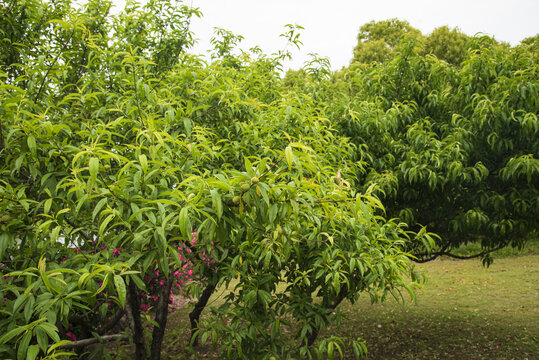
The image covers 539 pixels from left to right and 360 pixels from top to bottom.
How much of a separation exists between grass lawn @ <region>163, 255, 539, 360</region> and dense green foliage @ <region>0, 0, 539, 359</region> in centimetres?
129

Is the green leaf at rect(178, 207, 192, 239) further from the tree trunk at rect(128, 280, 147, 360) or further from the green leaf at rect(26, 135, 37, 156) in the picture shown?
the tree trunk at rect(128, 280, 147, 360)

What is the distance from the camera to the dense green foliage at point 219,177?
5.56 feet

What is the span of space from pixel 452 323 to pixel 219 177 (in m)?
6.83

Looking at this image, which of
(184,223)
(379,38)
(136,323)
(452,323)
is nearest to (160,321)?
(136,323)

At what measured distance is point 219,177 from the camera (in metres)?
1.58

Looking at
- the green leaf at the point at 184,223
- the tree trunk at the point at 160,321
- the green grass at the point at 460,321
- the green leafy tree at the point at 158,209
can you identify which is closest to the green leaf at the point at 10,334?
the green leafy tree at the point at 158,209

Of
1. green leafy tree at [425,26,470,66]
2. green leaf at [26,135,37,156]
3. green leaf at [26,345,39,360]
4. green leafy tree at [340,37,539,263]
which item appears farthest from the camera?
green leafy tree at [425,26,470,66]

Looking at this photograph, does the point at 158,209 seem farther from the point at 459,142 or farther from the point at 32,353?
the point at 459,142

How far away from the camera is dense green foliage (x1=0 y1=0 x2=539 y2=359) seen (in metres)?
1.69

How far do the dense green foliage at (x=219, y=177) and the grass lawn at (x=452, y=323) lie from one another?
1.29 metres

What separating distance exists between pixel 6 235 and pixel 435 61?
5.22m

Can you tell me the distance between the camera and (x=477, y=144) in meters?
4.30

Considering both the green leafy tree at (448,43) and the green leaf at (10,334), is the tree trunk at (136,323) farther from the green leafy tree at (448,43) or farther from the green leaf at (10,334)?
the green leafy tree at (448,43)

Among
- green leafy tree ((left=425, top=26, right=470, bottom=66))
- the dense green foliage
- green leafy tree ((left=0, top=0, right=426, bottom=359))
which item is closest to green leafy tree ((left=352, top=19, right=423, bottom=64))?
green leafy tree ((left=425, top=26, right=470, bottom=66))
